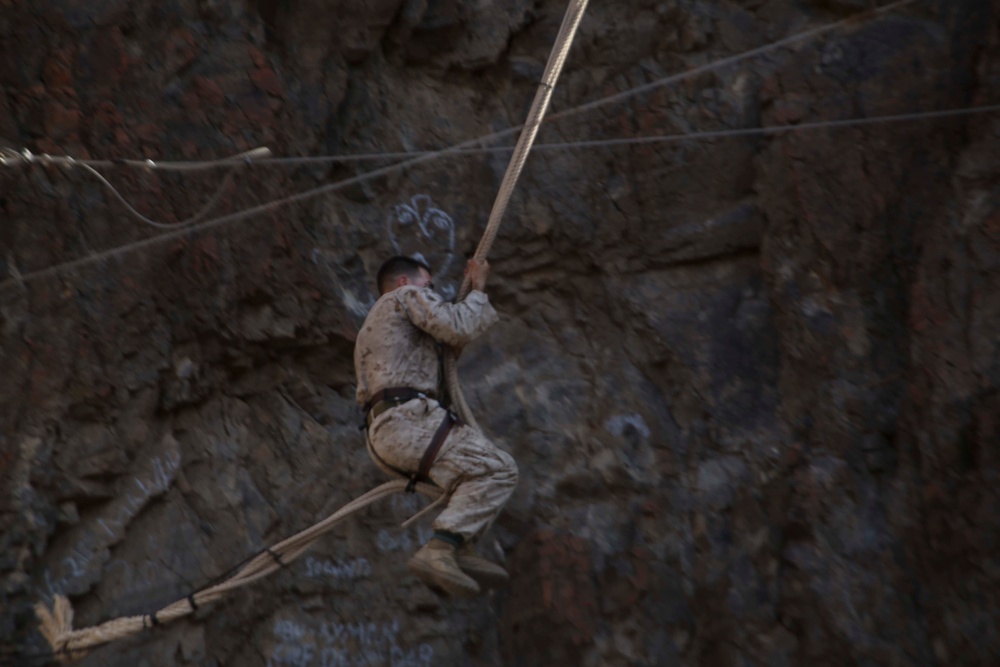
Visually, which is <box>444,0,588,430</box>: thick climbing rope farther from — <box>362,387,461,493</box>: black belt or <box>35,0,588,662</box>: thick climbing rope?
<box>362,387,461,493</box>: black belt

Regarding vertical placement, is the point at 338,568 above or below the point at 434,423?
below

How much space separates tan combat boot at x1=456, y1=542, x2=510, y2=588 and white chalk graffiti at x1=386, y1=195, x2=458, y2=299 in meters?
2.40

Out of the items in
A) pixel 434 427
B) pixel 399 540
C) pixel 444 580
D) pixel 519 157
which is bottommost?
pixel 399 540

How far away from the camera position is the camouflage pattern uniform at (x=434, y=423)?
4.20m

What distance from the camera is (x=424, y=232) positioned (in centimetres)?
638

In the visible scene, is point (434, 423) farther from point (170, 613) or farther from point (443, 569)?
point (170, 613)

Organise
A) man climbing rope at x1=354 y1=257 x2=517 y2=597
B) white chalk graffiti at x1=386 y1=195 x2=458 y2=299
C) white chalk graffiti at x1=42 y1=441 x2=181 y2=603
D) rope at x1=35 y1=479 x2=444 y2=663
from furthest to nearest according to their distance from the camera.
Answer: white chalk graffiti at x1=386 y1=195 x2=458 y2=299, white chalk graffiti at x1=42 y1=441 x2=181 y2=603, rope at x1=35 y1=479 x2=444 y2=663, man climbing rope at x1=354 y1=257 x2=517 y2=597

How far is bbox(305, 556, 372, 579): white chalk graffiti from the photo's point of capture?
19.2ft

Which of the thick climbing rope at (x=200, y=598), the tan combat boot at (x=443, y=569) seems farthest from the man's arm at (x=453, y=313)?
the tan combat boot at (x=443, y=569)

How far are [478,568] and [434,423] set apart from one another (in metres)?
0.61

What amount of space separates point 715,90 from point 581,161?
88cm

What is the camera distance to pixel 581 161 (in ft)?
20.6

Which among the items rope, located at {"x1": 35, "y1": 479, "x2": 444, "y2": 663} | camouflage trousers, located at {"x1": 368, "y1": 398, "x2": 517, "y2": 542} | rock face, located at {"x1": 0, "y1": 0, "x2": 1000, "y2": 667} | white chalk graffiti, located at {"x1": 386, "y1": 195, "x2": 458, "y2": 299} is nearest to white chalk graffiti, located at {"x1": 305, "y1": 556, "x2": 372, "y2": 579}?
rock face, located at {"x1": 0, "y1": 0, "x2": 1000, "y2": 667}

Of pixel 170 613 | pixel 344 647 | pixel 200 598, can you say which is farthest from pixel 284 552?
pixel 344 647
